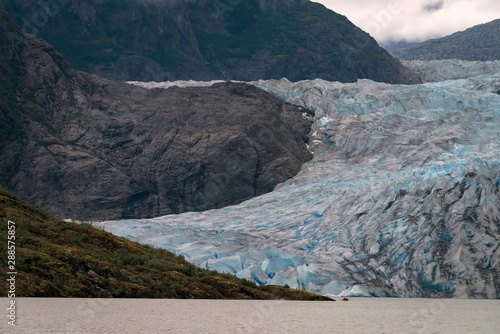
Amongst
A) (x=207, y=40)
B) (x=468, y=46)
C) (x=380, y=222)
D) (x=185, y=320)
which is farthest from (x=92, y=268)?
(x=468, y=46)

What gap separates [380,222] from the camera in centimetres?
3219

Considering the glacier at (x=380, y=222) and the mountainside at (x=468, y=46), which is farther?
the mountainside at (x=468, y=46)

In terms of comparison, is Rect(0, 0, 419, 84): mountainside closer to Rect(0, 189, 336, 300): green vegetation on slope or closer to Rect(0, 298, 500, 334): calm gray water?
Rect(0, 189, 336, 300): green vegetation on slope

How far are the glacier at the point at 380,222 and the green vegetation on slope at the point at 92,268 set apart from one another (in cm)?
1150

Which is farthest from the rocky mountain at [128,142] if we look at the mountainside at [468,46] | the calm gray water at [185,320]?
the mountainside at [468,46]

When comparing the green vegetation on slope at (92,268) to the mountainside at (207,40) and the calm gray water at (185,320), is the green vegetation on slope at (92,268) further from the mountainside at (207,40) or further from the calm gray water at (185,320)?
the mountainside at (207,40)

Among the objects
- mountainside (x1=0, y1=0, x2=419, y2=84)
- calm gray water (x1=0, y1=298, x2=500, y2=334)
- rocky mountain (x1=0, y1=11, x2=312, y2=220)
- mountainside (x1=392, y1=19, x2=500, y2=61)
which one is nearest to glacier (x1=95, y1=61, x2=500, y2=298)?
rocky mountain (x1=0, y1=11, x2=312, y2=220)

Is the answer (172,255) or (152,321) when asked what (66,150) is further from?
(152,321)

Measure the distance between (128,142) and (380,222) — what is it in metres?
28.9

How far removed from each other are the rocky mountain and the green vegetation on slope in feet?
97.2

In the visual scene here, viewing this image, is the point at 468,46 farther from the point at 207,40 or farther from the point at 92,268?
the point at 92,268

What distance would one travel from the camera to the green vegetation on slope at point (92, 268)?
40.5ft

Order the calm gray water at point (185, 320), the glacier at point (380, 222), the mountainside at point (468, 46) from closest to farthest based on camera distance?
1. the calm gray water at point (185, 320)
2. the glacier at point (380, 222)
3. the mountainside at point (468, 46)

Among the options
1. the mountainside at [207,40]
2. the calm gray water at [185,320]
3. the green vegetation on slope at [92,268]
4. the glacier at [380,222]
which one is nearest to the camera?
the calm gray water at [185,320]
